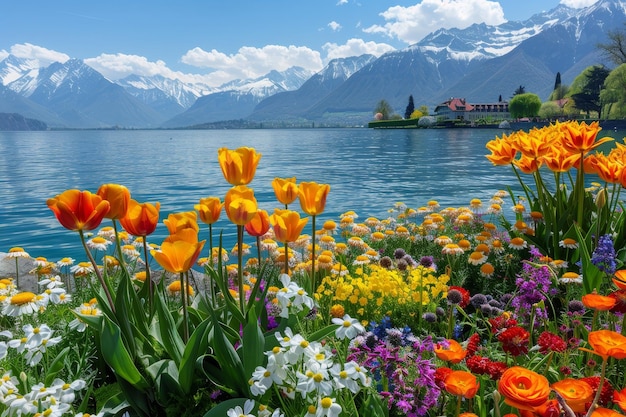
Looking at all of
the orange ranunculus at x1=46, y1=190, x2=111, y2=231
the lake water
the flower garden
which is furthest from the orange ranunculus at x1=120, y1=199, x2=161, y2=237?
the lake water

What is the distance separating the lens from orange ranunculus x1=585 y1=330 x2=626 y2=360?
185 centimetres

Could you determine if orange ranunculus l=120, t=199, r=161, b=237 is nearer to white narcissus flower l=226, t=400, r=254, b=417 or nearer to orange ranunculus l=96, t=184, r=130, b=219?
orange ranunculus l=96, t=184, r=130, b=219

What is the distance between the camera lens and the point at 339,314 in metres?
3.54

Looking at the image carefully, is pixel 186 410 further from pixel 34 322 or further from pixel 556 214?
pixel 556 214

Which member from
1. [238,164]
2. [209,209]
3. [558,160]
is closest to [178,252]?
[209,209]

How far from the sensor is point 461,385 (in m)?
1.90

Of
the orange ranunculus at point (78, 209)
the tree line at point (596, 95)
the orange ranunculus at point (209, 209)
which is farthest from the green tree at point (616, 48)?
the orange ranunculus at point (78, 209)

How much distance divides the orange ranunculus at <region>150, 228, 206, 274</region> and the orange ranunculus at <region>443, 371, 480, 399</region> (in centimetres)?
118

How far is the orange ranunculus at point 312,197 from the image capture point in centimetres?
277

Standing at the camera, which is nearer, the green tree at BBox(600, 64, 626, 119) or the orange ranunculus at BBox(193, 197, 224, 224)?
the orange ranunculus at BBox(193, 197, 224, 224)

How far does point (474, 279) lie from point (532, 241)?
76 centimetres

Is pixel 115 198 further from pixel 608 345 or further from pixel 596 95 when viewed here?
pixel 596 95

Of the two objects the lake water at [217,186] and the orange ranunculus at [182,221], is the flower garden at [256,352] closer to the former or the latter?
the orange ranunculus at [182,221]

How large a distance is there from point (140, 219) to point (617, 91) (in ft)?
232
